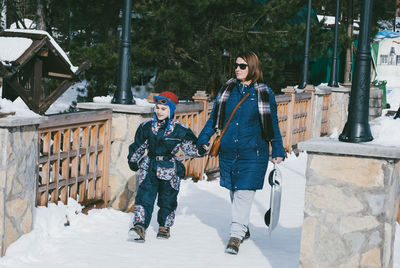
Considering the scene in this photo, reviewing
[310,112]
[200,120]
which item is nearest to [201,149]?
[200,120]

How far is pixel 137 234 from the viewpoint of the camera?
597 centimetres

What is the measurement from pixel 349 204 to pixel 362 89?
0.80 metres

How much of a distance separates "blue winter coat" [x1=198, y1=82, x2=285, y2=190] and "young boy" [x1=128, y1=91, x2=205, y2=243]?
0.32 meters

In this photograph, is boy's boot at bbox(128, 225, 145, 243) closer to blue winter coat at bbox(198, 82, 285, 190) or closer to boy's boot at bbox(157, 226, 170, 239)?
boy's boot at bbox(157, 226, 170, 239)

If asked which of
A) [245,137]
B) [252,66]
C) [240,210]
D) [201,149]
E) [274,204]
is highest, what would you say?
[252,66]

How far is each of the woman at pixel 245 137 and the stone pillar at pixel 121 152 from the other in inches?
63.4

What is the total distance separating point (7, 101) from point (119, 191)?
2.16 meters

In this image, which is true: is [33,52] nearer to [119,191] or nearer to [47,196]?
[47,196]

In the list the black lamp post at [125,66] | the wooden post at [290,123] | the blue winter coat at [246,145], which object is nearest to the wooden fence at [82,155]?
the black lamp post at [125,66]

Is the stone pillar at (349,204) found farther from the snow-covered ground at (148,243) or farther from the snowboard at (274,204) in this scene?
the snow-covered ground at (148,243)

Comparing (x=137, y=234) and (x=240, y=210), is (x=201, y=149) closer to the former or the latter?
(x=240, y=210)

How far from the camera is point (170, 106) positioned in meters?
6.00

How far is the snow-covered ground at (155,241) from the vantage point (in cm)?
529

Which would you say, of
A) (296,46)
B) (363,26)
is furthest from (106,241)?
(296,46)
